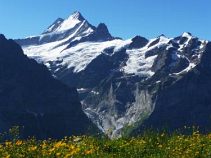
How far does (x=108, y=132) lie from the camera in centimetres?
1694

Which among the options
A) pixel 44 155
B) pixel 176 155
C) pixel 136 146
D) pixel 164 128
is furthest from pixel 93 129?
pixel 176 155

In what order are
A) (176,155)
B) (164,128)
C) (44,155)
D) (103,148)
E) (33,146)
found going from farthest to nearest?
(164,128)
(103,148)
(33,146)
(44,155)
(176,155)

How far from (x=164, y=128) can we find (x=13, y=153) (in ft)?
18.4

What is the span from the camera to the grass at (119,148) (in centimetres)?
1304

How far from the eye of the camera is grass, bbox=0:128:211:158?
42.8 feet

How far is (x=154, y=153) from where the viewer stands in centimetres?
1416

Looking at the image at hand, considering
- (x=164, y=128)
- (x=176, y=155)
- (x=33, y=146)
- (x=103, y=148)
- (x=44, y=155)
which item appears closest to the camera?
(x=176, y=155)

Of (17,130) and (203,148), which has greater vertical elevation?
(17,130)

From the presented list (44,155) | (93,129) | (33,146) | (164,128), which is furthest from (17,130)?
(164,128)

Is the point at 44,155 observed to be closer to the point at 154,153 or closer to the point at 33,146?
the point at 33,146

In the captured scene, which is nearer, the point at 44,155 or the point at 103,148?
the point at 44,155

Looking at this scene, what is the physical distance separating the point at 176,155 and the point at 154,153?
183cm

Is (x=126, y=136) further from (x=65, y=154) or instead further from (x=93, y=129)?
(x=65, y=154)

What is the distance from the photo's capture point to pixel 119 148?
15562 millimetres
